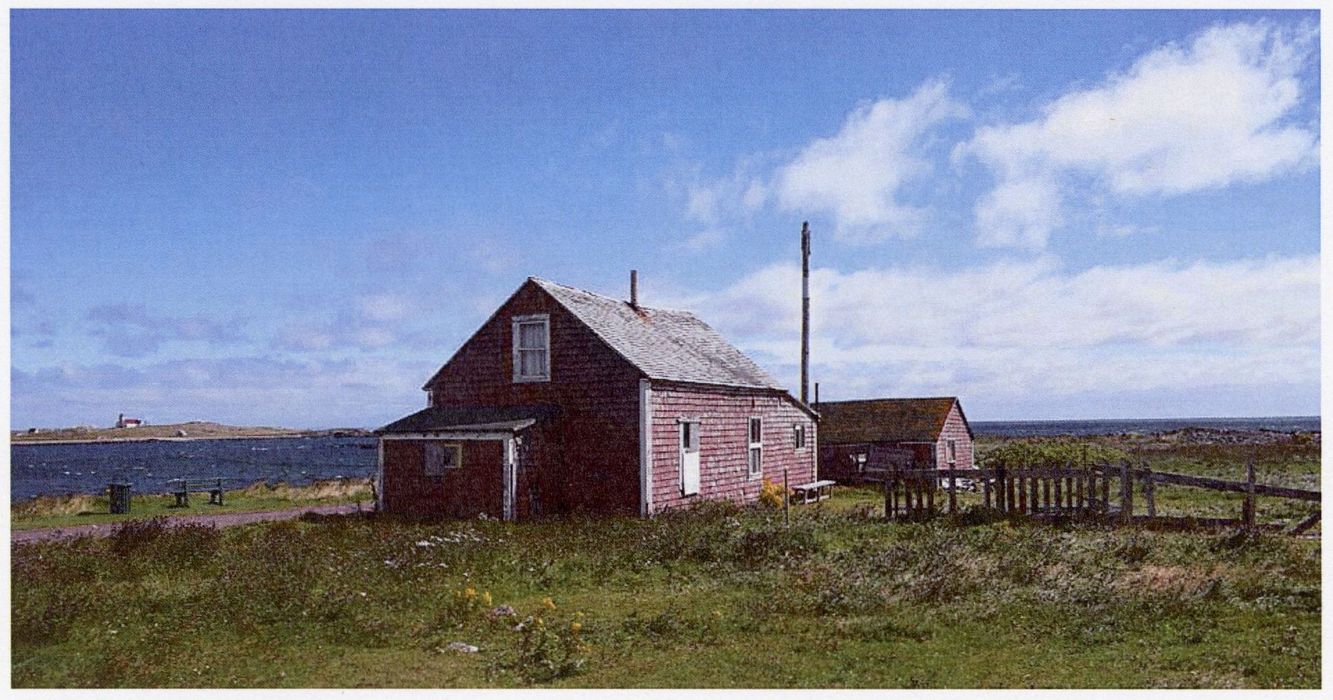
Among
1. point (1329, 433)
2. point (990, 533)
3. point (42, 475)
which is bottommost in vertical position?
point (42, 475)

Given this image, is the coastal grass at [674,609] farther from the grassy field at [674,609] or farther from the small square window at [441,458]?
the small square window at [441,458]

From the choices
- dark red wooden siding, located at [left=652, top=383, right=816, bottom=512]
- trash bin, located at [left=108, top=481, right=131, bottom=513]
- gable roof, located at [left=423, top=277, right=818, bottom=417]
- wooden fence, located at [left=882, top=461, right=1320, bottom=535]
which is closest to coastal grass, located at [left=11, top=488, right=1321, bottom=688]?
wooden fence, located at [left=882, top=461, right=1320, bottom=535]

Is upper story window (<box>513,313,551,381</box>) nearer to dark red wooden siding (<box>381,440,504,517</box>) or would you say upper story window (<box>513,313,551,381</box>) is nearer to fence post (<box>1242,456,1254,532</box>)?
dark red wooden siding (<box>381,440,504,517</box>)

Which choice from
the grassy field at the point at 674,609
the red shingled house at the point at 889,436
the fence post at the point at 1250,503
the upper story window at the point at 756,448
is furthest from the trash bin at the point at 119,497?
the fence post at the point at 1250,503

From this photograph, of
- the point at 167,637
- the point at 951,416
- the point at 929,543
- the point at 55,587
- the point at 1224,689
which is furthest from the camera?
the point at 951,416

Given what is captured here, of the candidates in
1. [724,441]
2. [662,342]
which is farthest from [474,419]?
[724,441]

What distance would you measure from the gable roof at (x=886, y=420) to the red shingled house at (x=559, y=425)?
1262 centimetres

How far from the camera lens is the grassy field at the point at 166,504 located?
27.0 metres

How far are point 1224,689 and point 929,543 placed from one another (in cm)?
805

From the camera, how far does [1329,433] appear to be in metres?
11.6

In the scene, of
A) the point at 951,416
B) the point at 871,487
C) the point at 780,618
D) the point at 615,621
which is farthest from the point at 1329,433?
the point at 951,416

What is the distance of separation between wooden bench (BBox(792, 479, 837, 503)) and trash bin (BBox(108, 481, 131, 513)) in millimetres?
18616

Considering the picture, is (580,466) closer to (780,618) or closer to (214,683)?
(780,618)

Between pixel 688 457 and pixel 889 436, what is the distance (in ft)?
49.1
